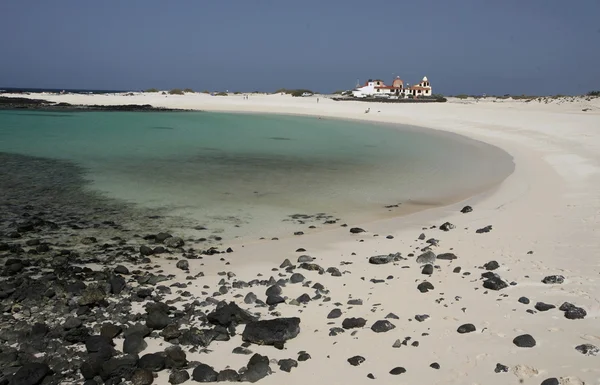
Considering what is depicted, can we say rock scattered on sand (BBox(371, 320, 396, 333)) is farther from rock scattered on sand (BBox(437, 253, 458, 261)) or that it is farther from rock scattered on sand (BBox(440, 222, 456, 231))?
rock scattered on sand (BBox(440, 222, 456, 231))

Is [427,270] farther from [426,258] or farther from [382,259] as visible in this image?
[382,259]

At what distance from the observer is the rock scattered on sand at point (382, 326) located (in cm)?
531

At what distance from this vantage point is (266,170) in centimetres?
1862

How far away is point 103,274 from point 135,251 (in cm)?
143

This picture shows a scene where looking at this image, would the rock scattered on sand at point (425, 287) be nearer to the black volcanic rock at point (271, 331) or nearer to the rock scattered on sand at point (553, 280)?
the rock scattered on sand at point (553, 280)

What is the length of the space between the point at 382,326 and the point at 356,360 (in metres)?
0.73

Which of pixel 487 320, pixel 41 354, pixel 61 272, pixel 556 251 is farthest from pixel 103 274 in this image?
pixel 556 251

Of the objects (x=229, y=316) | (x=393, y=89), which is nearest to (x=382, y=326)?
(x=229, y=316)

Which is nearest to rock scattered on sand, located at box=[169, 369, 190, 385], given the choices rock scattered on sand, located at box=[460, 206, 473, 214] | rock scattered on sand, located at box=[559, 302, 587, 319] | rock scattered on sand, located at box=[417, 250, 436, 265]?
rock scattered on sand, located at box=[559, 302, 587, 319]

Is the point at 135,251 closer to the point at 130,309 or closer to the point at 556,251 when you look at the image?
the point at 130,309

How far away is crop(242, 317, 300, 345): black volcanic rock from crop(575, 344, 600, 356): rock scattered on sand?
282cm

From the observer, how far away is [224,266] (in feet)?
26.2

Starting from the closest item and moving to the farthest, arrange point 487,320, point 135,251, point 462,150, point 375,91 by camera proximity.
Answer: point 487,320 → point 135,251 → point 462,150 → point 375,91

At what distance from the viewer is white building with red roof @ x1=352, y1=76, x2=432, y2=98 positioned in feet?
305
